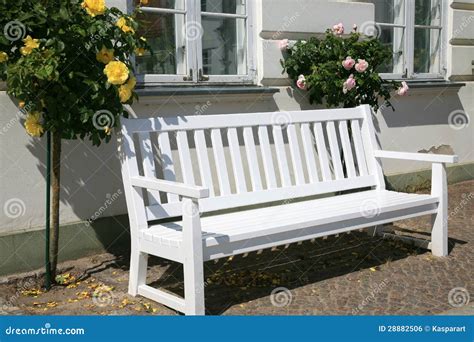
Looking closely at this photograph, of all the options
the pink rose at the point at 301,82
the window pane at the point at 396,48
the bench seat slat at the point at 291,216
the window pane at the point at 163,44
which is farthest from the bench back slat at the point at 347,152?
the window pane at the point at 396,48

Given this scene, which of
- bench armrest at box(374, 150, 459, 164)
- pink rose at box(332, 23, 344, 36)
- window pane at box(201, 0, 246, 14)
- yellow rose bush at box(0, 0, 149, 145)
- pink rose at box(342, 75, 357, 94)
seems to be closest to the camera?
yellow rose bush at box(0, 0, 149, 145)

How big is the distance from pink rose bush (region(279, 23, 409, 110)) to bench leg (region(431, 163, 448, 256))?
1.21 m

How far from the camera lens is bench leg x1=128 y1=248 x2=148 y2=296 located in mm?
4105

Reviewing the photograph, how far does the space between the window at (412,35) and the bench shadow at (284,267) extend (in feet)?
8.11

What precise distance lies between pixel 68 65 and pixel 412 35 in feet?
15.1

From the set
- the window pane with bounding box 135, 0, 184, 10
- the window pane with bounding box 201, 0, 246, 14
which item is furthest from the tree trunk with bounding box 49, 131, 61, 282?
the window pane with bounding box 201, 0, 246, 14

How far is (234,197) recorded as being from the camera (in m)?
4.60

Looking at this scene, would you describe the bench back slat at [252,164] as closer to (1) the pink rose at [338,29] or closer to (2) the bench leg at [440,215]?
(2) the bench leg at [440,215]

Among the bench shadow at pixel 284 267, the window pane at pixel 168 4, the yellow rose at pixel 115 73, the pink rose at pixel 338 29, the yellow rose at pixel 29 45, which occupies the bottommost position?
the bench shadow at pixel 284 267

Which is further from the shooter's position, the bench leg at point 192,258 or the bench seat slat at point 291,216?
the bench seat slat at point 291,216

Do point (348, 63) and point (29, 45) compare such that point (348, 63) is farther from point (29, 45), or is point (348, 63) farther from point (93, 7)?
point (29, 45)

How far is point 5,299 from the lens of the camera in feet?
13.7

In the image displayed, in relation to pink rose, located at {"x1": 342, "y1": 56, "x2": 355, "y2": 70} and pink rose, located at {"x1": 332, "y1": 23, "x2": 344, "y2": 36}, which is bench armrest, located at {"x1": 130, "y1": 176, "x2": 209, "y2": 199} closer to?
pink rose, located at {"x1": 342, "y1": 56, "x2": 355, "y2": 70}

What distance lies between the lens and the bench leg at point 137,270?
162 inches
